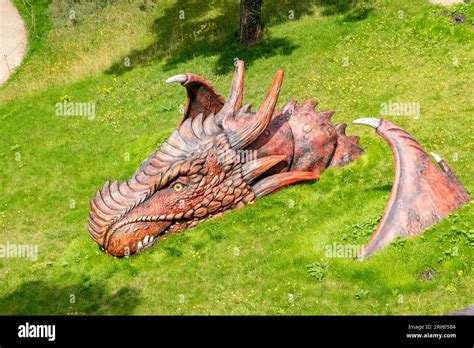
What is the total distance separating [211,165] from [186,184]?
2.24 feet

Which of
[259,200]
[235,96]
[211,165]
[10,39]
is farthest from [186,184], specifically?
[10,39]

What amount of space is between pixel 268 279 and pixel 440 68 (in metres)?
11.2

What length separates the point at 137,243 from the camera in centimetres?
1341

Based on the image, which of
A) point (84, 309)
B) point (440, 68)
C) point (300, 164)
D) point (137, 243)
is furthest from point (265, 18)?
point (84, 309)

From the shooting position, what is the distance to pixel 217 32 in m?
26.4

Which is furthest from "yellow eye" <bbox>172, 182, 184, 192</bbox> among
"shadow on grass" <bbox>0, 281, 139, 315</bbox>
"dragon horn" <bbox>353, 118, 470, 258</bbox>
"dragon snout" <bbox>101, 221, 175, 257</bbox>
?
"dragon horn" <bbox>353, 118, 470, 258</bbox>

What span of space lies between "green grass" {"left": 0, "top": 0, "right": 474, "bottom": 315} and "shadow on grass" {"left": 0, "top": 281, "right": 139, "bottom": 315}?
1.7 inches

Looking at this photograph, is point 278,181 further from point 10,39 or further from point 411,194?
point 10,39

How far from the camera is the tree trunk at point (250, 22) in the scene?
24.1 metres

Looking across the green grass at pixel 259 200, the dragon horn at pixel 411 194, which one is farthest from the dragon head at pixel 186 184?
the dragon horn at pixel 411 194

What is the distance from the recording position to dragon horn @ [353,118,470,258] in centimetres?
1172

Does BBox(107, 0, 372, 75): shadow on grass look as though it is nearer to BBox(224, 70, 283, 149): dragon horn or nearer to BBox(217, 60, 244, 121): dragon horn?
BBox(217, 60, 244, 121): dragon horn

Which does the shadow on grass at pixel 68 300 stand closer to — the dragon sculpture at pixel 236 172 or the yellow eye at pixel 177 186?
the dragon sculpture at pixel 236 172

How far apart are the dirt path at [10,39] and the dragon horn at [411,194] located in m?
21.8
